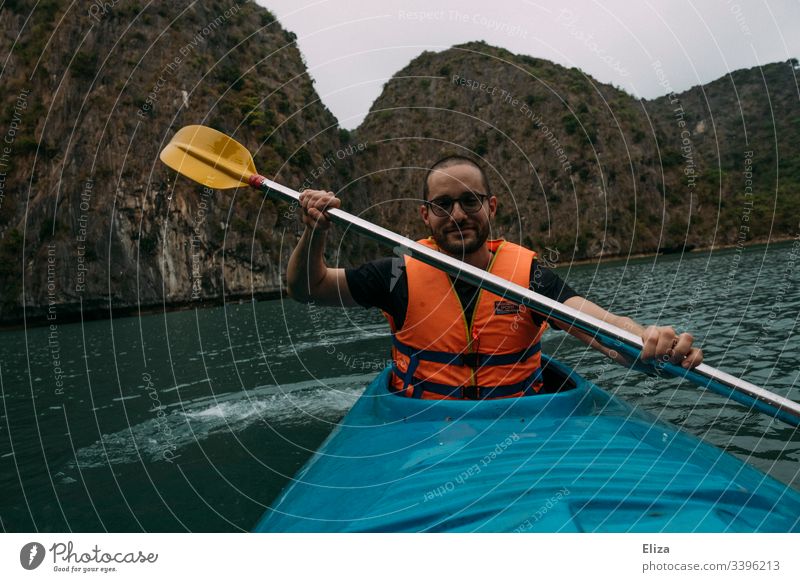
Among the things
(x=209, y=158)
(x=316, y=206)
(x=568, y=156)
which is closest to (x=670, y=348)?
(x=316, y=206)

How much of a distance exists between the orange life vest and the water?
4.86 feet

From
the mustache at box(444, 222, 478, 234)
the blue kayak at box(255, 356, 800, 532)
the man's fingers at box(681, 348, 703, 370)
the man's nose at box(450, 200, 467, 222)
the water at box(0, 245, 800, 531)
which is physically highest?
the man's nose at box(450, 200, 467, 222)

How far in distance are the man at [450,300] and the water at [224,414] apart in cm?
150

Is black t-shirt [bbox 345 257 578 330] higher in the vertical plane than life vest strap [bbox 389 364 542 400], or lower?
higher

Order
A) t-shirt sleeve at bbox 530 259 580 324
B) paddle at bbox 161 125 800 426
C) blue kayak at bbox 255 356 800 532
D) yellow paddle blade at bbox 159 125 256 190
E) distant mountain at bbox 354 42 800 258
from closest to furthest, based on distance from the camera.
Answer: blue kayak at bbox 255 356 800 532 → paddle at bbox 161 125 800 426 → t-shirt sleeve at bbox 530 259 580 324 → yellow paddle blade at bbox 159 125 256 190 → distant mountain at bbox 354 42 800 258

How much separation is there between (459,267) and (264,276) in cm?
3432

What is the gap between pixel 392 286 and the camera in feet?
9.05

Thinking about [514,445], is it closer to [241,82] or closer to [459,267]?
[459,267]

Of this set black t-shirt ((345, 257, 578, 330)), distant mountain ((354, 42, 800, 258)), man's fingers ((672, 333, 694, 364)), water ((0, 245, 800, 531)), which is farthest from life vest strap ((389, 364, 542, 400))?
distant mountain ((354, 42, 800, 258))

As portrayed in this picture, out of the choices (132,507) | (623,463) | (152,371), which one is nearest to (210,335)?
(152,371)

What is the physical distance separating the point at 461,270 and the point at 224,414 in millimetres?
3985

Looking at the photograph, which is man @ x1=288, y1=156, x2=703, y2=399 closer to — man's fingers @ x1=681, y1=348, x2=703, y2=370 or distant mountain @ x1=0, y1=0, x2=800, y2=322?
man's fingers @ x1=681, y1=348, x2=703, y2=370

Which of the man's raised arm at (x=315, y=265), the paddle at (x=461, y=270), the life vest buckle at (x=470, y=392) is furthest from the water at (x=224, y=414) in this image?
the paddle at (x=461, y=270)

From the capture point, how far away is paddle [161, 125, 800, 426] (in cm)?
168
